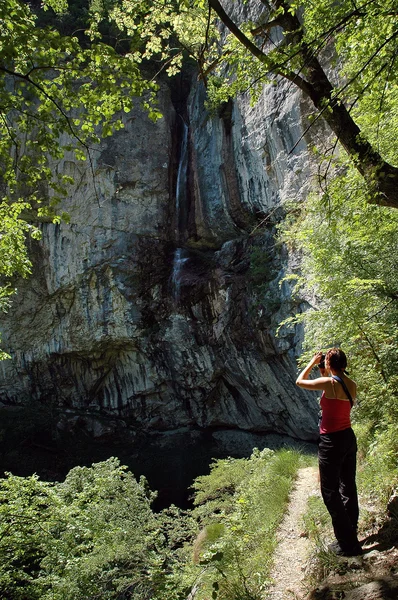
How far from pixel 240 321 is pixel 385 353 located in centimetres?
874

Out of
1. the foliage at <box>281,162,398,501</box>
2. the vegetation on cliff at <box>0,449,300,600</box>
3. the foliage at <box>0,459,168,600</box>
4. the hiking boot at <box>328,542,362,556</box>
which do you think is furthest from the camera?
the foliage at <box>281,162,398,501</box>

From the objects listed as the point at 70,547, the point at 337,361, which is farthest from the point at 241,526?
the point at 70,547

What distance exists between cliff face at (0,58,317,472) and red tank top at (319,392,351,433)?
30.6 feet

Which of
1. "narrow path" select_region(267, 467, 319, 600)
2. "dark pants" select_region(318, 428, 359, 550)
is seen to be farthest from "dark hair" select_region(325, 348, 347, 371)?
"narrow path" select_region(267, 467, 319, 600)

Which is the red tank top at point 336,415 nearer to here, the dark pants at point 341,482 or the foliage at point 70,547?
the dark pants at point 341,482

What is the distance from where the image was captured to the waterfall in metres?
16.0

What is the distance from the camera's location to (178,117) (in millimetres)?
19172

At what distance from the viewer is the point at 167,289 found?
52.7 feet

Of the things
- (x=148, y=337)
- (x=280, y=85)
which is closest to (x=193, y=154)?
(x=280, y=85)

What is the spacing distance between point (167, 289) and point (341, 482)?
13.3 metres

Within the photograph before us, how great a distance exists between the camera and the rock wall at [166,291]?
43.9 ft

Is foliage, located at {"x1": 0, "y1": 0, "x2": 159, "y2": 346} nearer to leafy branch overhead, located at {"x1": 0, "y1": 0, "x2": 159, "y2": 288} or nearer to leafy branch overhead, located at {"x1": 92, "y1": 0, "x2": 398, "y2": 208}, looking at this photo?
leafy branch overhead, located at {"x1": 0, "y1": 0, "x2": 159, "y2": 288}

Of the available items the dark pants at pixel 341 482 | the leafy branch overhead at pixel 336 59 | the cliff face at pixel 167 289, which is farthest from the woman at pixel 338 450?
the cliff face at pixel 167 289

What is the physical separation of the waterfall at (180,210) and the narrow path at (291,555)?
1091 cm
